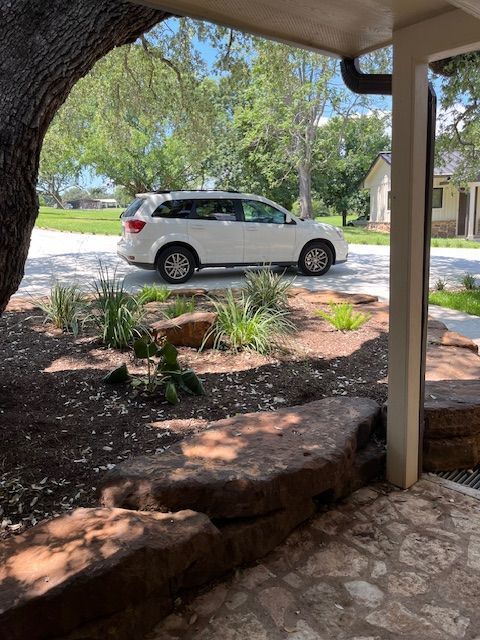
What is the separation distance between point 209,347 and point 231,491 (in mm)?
2828

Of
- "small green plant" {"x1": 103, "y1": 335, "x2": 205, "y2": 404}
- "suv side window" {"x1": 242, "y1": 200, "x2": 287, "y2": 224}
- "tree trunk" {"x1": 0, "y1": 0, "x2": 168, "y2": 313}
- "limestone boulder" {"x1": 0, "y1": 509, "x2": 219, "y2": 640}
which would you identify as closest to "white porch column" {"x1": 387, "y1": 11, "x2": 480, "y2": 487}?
"limestone boulder" {"x1": 0, "y1": 509, "x2": 219, "y2": 640}

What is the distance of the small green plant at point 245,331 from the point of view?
4941 millimetres

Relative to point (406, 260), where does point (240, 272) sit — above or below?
below

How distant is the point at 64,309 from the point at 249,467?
3.98 meters

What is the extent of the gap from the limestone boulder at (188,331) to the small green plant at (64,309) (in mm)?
1098

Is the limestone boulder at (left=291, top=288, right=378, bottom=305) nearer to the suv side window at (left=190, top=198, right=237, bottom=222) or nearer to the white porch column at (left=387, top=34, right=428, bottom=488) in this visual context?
the suv side window at (left=190, top=198, right=237, bottom=222)

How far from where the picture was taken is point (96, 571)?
1.73m

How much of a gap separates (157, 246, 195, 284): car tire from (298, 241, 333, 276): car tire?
240 centimetres

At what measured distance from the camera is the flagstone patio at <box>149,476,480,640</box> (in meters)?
1.96

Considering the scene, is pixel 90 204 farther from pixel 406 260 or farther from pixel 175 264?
pixel 406 260

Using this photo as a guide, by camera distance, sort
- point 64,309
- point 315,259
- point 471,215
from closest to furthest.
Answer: point 64,309 → point 315,259 → point 471,215

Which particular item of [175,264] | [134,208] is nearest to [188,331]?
[175,264]

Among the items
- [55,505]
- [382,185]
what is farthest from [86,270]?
A: [382,185]

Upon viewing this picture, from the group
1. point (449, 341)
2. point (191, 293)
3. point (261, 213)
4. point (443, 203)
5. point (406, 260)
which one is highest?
point (443, 203)
